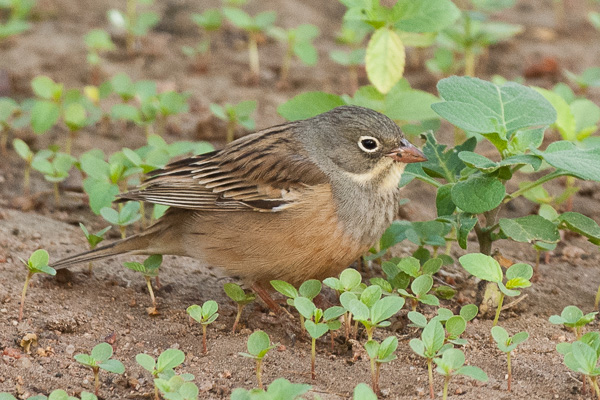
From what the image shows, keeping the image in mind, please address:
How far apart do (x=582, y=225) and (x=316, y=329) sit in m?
1.70

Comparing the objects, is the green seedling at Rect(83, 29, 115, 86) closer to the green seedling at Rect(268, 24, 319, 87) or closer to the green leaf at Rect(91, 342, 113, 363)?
the green seedling at Rect(268, 24, 319, 87)

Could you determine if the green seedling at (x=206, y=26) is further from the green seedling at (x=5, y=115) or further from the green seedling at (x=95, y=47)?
the green seedling at (x=5, y=115)

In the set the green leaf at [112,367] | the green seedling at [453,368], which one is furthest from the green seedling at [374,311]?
the green leaf at [112,367]

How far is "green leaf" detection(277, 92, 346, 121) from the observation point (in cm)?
590

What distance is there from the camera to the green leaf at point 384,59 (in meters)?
5.91

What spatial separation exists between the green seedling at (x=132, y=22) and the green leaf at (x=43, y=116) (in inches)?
77.3

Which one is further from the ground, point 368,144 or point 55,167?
point 368,144

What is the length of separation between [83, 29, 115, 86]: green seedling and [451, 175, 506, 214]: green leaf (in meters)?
4.54

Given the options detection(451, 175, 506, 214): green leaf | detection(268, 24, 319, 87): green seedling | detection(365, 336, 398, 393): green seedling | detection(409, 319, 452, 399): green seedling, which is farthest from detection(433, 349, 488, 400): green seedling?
detection(268, 24, 319, 87): green seedling

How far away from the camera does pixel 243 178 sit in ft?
17.4

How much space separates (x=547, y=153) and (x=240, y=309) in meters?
1.87

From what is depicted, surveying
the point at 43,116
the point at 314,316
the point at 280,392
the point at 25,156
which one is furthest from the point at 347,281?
the point at 43,116

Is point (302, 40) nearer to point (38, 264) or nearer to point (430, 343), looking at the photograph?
point (38, 264)

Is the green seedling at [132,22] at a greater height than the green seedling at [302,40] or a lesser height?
→ lesser
